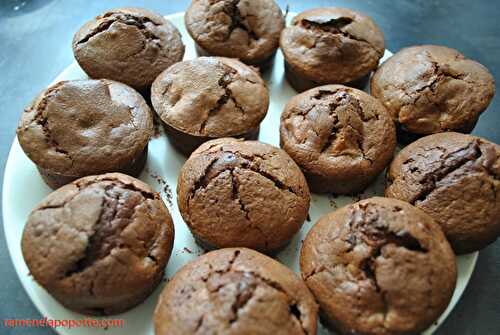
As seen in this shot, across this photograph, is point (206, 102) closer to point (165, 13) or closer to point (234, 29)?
point (234, 29)

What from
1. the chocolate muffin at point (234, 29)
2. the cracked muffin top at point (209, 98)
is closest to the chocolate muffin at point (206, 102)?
the cracked muffin top at point (209, 98)

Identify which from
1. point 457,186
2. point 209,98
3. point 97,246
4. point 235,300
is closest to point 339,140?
point 457,186

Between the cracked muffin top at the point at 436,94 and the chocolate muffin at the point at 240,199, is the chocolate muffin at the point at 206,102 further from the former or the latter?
the cracked muffin top at the point at 436,94

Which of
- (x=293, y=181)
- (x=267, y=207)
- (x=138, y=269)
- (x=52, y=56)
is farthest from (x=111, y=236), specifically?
(x=52, y=56)

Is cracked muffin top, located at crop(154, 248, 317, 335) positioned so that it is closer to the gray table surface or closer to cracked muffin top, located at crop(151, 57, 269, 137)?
cracked muffin top, located at crop(151, 57, 269, 137)

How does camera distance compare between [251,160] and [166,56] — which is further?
[166,56]

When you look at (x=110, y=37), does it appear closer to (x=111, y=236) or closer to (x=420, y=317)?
(x=111, y=236)
